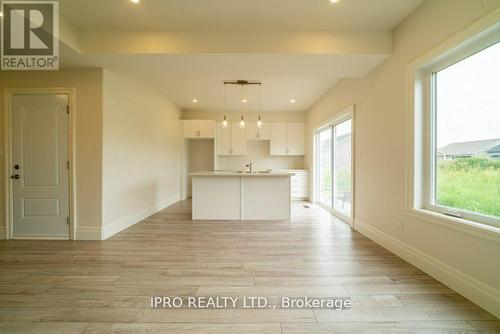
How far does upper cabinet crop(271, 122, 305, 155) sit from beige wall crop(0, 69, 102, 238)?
4.85 meters

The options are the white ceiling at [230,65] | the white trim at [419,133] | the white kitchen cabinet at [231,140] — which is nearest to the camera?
the white trim at [419,133]

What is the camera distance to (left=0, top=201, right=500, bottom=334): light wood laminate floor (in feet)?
5.24

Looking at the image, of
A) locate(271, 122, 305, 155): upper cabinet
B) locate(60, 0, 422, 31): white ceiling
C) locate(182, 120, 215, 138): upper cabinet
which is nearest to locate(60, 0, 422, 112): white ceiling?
locate(60, 0, 422, 31): white ceiling

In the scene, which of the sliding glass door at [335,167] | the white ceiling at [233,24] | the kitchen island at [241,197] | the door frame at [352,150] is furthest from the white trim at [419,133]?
the kitchen island at [241,197]

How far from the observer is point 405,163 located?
263cm

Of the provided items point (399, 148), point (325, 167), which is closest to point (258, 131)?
point (325, 167)

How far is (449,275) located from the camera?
2.06 m

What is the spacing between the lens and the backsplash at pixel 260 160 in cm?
751

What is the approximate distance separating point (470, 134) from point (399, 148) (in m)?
0.72

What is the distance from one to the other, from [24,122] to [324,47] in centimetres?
436

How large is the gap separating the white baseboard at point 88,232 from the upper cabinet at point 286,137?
5.03 m

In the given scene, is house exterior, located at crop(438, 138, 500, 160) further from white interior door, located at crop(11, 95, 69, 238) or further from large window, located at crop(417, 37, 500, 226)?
white interior door, located at crop(11, 95, 69, 238)

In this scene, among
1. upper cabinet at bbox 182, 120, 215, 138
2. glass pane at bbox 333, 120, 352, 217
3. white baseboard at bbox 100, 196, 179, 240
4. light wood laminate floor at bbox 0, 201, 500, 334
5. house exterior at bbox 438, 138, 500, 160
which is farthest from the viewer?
upper cabinet at bbox 182, 120, 215, 138

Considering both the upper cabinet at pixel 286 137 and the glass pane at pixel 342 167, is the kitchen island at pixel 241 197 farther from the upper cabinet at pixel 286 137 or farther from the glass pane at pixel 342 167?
the upper cabinet at pixel 286 137
